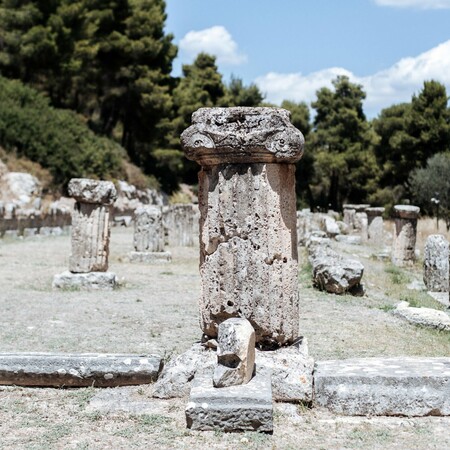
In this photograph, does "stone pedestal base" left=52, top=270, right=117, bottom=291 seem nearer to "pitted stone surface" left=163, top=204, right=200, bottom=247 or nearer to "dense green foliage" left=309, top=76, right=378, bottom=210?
"pitted stone surface" left=163, top=204, right=200, bottom=247

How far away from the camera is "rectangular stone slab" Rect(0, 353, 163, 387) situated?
5254 millimetres

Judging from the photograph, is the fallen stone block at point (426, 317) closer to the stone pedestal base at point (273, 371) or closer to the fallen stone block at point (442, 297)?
the fallen stone block at point (442, 297)

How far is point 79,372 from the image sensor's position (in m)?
5.27

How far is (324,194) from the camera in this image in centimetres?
4659

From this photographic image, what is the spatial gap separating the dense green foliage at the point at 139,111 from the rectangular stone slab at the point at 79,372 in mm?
25700

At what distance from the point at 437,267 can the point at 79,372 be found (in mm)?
8263

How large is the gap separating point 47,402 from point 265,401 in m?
1.72

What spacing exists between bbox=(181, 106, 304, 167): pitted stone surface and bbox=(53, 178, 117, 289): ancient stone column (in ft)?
20.8

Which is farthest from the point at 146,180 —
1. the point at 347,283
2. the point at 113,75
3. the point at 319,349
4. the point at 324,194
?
the point at 319,349

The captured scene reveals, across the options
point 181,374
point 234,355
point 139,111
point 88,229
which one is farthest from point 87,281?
Result: point 139,111

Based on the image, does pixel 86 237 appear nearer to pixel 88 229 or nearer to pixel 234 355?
pixel 88 229

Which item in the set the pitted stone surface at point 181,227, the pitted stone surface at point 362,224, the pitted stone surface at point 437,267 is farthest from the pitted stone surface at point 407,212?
the pitted stone surface at point 362,224

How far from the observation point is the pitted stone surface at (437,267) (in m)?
11.9

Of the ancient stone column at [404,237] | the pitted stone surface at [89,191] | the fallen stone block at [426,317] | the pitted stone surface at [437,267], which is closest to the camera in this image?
the fallen stone block at [426,317]
